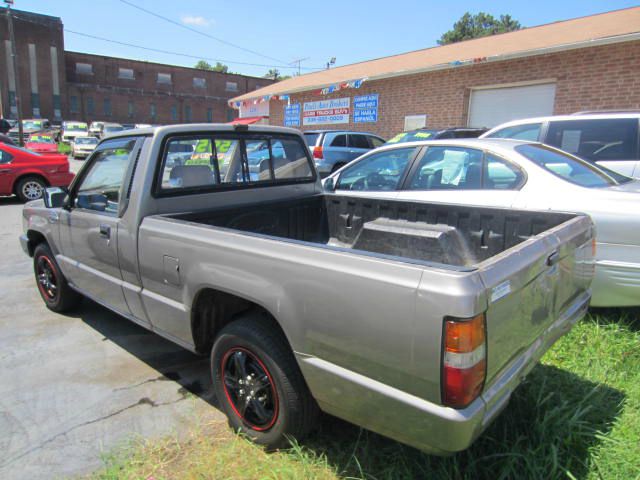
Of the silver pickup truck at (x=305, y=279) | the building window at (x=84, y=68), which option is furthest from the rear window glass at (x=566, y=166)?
the building window at (x=84, y=68)

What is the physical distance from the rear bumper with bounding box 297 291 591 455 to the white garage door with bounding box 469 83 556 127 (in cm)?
1073

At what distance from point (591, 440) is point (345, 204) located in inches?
95.9

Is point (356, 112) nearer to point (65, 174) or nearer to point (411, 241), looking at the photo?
point (65, 174)

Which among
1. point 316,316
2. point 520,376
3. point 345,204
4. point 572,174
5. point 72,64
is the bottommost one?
point 520,376

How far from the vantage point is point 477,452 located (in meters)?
2.41

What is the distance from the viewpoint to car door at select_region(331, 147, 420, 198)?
15.7ft

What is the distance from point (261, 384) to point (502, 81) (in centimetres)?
1170

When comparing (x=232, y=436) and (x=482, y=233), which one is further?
(x=482, y=233)

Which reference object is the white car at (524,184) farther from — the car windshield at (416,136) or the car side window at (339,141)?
the car side window at (339,141)

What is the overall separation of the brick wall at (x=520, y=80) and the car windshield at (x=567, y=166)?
22.9 ft

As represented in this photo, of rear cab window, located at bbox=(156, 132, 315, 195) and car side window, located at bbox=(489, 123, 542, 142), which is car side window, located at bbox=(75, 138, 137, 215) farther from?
car side window, located at bbox=(489, 123, 542, 142)

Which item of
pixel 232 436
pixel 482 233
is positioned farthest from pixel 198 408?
pixel 482 233

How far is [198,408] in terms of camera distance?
9.71 feet

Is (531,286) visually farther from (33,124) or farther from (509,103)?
(33,124)
